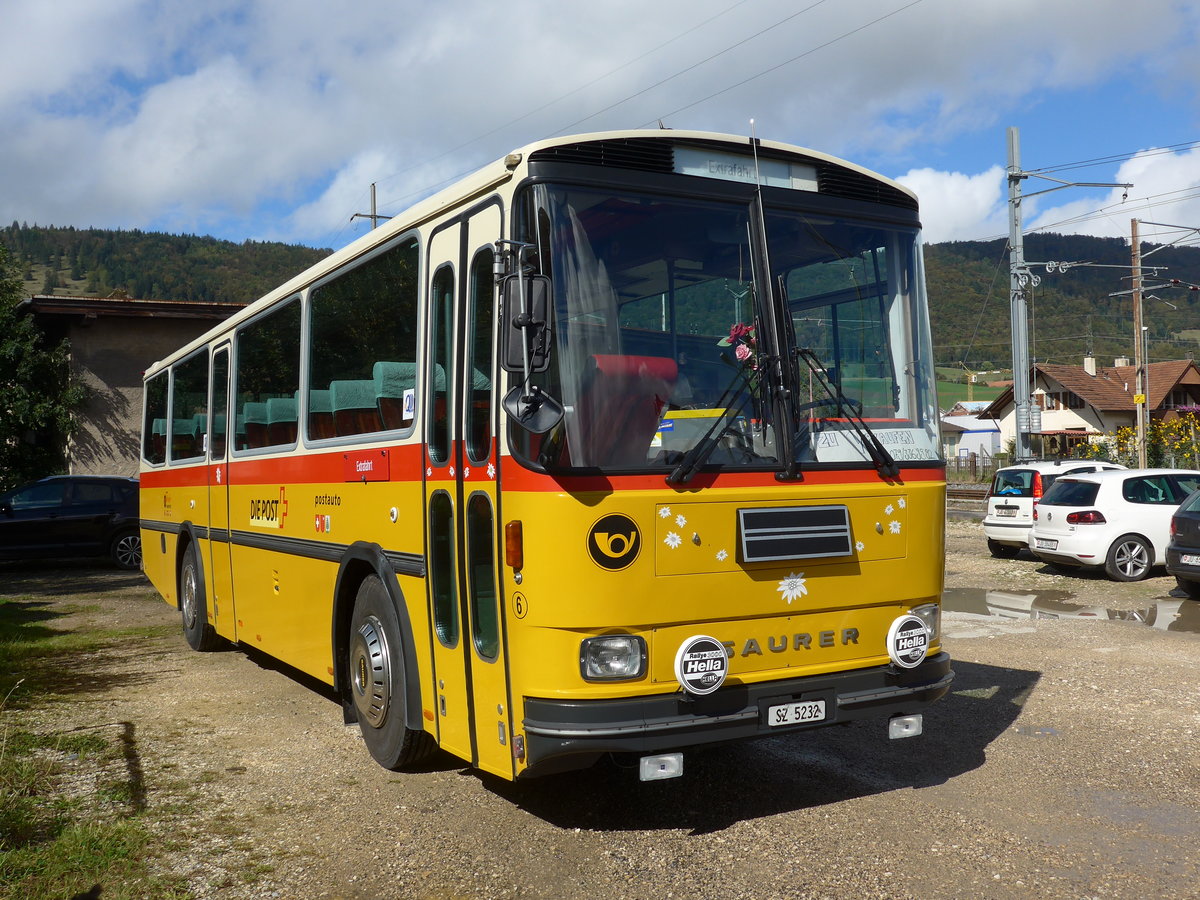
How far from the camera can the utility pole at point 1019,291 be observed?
28.6 m

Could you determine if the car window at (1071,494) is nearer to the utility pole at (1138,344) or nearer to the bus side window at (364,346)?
the bus side window at (364,346)

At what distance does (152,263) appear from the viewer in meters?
106

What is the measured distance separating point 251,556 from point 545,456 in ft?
16.7

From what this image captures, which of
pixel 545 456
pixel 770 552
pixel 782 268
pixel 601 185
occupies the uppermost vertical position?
pixel 601 185

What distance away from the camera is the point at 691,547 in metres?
4.87

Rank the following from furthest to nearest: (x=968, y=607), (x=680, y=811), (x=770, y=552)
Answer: (x=968, y=607)
(x=680, y=811)
(x=770, y=552)

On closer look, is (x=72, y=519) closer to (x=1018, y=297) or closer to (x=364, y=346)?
(x=364, y=346)

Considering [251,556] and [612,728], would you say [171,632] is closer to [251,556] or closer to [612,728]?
[251,556]

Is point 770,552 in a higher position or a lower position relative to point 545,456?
lower

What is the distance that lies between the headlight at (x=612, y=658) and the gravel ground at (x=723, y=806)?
0.86m

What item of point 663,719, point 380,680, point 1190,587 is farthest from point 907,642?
point 1190,587

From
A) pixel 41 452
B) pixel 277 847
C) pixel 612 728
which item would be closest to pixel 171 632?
pixel 277 847

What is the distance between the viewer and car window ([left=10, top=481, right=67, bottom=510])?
62.7 feet

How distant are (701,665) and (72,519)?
17370 millimetres
